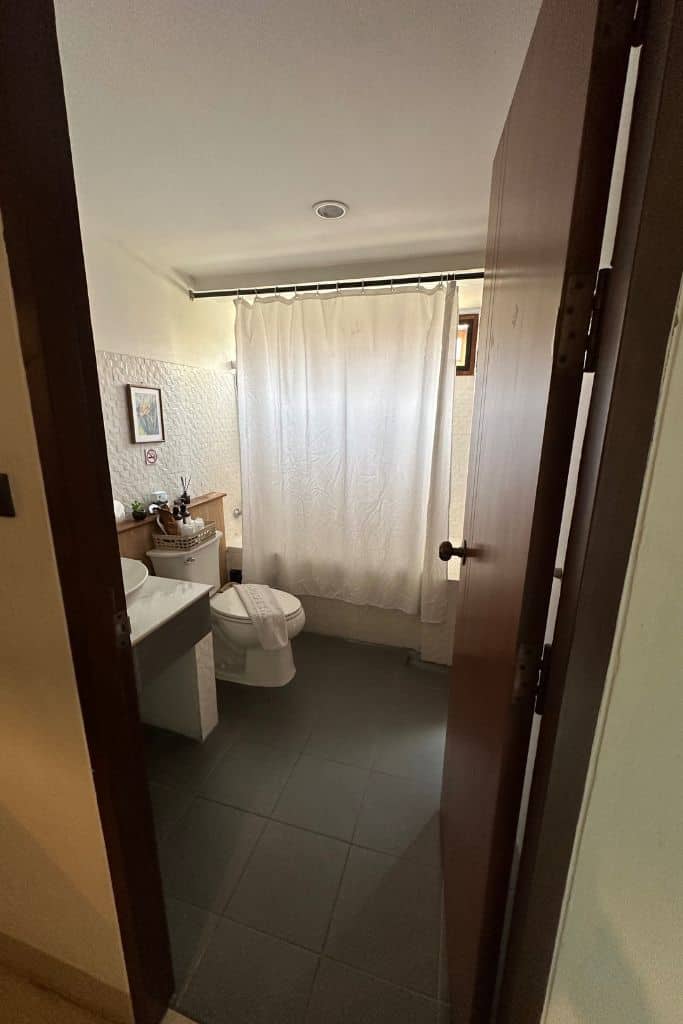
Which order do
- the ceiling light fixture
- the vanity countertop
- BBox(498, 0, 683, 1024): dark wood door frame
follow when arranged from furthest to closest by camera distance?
the ceiling light fixture < the vanity countertop < BBox(498, 0, 683, 1024): dark wood door frame

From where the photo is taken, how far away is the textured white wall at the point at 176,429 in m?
1.97

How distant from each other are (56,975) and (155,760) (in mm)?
686

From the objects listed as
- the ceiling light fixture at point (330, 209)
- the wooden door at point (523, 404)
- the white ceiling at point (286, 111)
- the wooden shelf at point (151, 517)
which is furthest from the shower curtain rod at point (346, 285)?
the wooden shelf at point (151, 517)

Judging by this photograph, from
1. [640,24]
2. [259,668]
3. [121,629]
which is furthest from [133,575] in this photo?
[640,24]

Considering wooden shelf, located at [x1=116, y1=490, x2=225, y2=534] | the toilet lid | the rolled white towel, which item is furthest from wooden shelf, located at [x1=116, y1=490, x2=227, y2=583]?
the rolled white towel

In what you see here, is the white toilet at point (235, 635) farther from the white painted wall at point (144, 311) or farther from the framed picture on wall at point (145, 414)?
the white painted wall at point (144, 311)

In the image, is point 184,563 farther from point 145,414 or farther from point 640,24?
point 640,24

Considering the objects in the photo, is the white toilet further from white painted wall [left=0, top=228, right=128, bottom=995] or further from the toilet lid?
white painted wall [left=0, top=228, right=128, bottom=995]

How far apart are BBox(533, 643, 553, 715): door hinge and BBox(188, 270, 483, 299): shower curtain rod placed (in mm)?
2002

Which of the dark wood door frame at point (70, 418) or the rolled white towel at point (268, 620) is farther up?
the dark wood door frame at point (70, 418)

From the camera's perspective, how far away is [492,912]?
0.69 metres

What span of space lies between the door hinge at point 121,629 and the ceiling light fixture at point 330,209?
172 centimetres

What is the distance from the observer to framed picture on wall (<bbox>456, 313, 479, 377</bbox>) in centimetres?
236

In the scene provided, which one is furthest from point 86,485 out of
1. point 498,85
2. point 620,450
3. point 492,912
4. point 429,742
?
point 429,742
